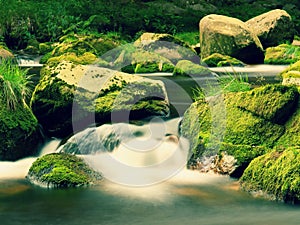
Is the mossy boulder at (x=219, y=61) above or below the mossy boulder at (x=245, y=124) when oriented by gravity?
below

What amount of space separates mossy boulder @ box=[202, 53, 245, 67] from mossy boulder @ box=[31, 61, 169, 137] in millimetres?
9919

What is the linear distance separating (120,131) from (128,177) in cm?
132

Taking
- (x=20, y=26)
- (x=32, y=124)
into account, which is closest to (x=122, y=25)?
(x=20, y=26)

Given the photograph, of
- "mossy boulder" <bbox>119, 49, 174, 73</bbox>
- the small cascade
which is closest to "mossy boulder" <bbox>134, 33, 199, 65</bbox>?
"mossy boulder" <bbox>119, 49, 174, 73</bbox>

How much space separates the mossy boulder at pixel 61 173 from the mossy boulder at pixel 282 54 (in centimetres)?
1403

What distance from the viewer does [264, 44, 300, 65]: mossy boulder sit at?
23.2m

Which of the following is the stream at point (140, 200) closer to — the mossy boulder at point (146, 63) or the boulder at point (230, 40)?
the mossy boulder at point (146, 63)

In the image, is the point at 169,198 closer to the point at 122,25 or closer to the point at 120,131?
the point at 120,131

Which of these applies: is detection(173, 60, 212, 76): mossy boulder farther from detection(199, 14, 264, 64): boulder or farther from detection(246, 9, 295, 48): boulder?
detection(246, 9, 295, 48): boulder

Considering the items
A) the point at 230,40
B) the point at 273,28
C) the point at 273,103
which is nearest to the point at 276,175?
the point at 273,103

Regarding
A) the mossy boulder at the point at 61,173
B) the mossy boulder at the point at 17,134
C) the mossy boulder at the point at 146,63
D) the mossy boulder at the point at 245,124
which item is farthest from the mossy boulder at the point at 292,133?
the mossy boulder at the point at 146,63

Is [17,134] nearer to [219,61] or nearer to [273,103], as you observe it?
[273,103]

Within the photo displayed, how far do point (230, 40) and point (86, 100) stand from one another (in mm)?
11807

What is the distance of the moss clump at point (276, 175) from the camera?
871 centimetres
